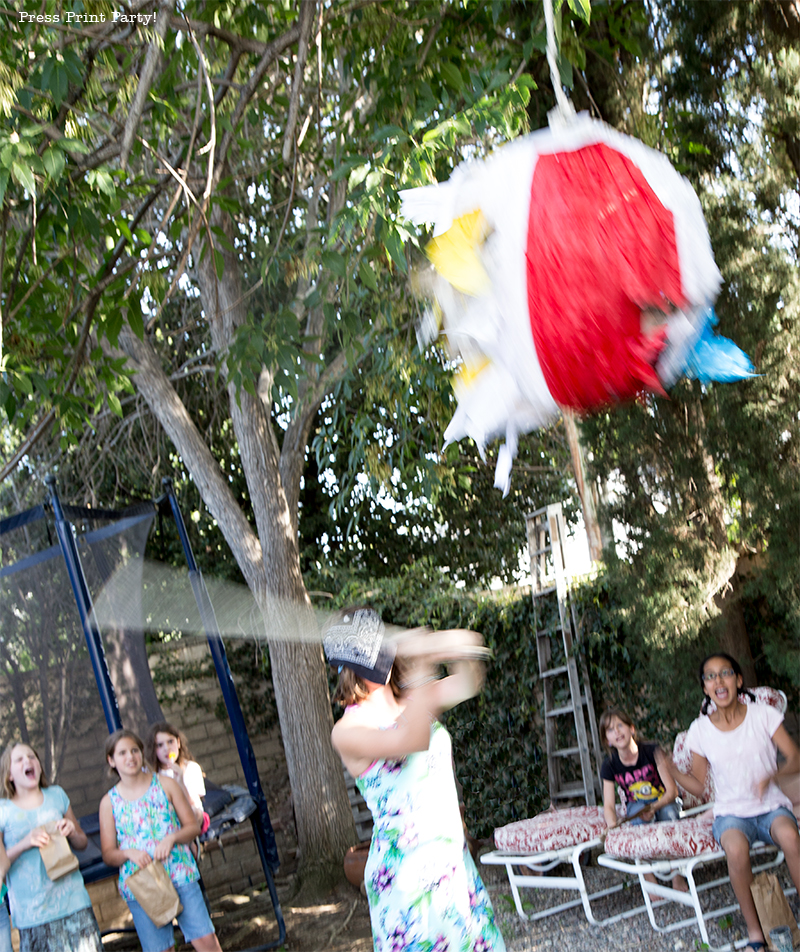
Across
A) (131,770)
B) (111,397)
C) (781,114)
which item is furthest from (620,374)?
(131,770)

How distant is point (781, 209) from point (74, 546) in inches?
131

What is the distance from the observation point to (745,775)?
3.11 meters

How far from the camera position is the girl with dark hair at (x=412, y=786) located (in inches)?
65.9

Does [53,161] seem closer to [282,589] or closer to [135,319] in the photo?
[135,319]

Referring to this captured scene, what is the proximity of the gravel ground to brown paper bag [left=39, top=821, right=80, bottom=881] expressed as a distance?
1.78 meters

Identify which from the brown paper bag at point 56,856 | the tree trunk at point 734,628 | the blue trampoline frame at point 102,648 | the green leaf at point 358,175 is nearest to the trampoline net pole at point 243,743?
the blue trampoline frame at point 102,648

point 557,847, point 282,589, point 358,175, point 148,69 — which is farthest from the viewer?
point 282,589

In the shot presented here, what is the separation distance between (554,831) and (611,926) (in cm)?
42

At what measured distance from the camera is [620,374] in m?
0.85

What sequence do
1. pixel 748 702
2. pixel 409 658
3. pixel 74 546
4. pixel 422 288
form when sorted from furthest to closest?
1. pixel 74 546
2. pixel 748 702
3. pixel 409 658
4. pixel 422 288

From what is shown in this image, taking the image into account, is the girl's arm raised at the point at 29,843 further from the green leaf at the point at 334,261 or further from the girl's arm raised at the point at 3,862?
the green leaf at the point at 334,261

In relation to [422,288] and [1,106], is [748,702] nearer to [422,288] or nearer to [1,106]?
[422,288]

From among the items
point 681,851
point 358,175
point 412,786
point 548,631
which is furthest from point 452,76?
point 548,631

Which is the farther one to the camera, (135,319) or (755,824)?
(755,824)
